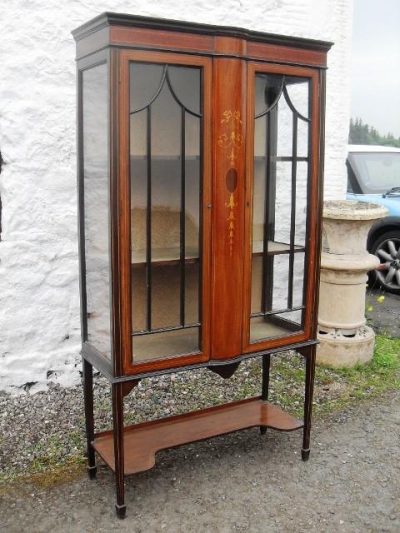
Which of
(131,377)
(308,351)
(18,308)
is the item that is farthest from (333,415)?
(18,308)

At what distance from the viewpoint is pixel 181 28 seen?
250cm

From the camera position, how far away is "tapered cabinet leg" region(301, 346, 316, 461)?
10.5ft

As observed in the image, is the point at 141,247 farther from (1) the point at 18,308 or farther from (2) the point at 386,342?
(2) the point at 386,342

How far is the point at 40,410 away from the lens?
380 centimetres

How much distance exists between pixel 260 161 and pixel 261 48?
0.49m

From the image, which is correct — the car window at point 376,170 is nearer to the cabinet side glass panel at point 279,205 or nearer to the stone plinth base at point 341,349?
the stone plinth base at point 341,349

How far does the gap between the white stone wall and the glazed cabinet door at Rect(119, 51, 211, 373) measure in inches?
49.6

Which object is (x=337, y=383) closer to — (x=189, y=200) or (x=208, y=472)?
(x=208, y=472)

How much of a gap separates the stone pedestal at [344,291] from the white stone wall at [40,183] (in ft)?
5.77

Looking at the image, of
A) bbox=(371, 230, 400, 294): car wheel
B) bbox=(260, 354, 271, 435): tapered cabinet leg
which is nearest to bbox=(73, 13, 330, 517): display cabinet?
bbox=(260, 354, 271, 435): tapered cabinet leg

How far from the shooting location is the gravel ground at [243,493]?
2793 millimetres

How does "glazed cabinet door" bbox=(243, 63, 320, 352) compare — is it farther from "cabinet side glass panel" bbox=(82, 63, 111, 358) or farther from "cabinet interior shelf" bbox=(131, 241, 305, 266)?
"cabinet side glass panel" bbox=(82, 63, 111, 358)

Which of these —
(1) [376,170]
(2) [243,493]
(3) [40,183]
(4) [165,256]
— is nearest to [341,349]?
(2) [243,493]

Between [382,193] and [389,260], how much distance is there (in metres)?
0.80
